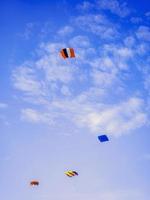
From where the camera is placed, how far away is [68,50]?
3162 cm

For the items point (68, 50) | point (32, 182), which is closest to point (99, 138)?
point (68, 50)

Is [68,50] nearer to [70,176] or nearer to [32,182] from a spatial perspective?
[70,176]

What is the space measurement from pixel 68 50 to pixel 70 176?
18.5 meters

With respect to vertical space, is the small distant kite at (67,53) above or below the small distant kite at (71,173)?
above

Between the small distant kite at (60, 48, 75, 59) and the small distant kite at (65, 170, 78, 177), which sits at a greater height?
the small distant kite at (60, 48, 75, 59)

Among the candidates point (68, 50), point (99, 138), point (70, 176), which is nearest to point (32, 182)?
point (70, 176)

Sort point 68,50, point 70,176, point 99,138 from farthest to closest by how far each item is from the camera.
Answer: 1. point 70,176
2. point 99,138
3. point 68,50

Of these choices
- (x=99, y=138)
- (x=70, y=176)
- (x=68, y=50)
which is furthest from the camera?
(x=70, y=176)

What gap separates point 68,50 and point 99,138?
10.1 m

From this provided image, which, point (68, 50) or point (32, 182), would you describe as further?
point (32, 182)

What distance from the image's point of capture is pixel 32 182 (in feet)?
144

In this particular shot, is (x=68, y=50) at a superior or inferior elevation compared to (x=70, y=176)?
superior

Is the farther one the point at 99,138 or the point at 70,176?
the point at 70,176

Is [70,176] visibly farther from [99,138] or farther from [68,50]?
[68,50]
